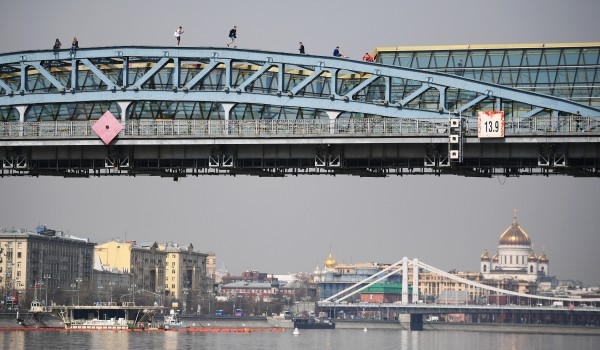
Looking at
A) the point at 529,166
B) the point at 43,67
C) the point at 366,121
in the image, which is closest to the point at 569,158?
the point at 529,166

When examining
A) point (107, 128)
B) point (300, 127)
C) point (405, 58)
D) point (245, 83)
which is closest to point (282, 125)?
point (300, 127)

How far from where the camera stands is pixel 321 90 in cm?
7244

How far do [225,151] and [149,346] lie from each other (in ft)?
215

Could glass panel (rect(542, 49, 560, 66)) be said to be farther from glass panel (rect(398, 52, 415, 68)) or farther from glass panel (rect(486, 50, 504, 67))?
glass panel (rect(398, 52, 415, 68))

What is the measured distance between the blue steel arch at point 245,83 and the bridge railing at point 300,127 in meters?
0.92

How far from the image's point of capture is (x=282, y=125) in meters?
68.8

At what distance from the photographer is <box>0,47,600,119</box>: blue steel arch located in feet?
222

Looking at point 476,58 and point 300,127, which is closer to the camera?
point 300,127

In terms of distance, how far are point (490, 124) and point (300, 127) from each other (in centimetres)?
957

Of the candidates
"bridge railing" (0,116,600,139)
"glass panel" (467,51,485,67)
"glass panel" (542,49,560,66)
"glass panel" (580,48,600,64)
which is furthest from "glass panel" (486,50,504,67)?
"bridge railing" (0,116,600,139)

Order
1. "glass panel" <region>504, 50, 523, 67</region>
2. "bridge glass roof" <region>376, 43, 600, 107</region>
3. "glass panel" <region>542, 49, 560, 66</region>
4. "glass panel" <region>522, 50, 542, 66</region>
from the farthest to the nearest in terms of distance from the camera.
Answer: "glass panel" <region>504, 50, 523, 67</region>
"glass panel" <region>522, 50, 542, 66</region>
"glass panel" <region>542, 49, 560, 66</region>
"bridge glass roof" <region>376, 43, 600, 107</region>

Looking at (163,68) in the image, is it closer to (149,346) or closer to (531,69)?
(531,69)

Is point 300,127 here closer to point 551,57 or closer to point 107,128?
point 107,128

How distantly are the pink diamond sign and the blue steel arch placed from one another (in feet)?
11.0
